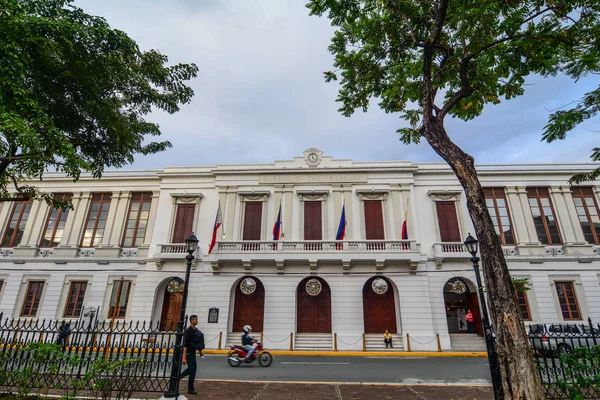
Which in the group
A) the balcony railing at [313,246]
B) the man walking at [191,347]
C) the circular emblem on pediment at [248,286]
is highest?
the balcony railing at [313,246]

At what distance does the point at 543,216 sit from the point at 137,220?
26.5 meters

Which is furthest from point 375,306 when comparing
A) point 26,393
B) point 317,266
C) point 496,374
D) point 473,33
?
point 26,393

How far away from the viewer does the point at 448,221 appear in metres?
19.3

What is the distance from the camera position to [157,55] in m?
10.4

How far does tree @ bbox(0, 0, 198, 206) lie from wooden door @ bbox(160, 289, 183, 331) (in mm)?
10845

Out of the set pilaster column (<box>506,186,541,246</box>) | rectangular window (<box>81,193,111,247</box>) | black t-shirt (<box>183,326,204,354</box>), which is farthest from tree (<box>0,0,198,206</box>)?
pilaster column (<box>506,186,541,246</box>)

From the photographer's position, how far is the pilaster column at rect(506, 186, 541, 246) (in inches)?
739

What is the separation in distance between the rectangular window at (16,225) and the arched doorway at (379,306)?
23435 mm

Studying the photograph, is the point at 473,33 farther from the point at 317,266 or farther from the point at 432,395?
the point at 317,266

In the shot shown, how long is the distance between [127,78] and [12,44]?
3297mm

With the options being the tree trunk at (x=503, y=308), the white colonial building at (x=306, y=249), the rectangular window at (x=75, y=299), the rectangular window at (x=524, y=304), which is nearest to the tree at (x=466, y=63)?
the tree trunk at (x=503, y=308)

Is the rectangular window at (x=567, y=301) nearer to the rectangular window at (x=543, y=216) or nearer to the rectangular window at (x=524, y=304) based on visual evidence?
the rectangular window at (x=524, y=304)

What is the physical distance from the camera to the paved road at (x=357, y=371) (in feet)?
31.4

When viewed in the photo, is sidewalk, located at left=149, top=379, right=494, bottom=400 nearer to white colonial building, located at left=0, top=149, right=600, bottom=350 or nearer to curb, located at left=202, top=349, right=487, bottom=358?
curb, located at left=202, top=349, right=487, bottom=358
